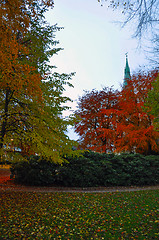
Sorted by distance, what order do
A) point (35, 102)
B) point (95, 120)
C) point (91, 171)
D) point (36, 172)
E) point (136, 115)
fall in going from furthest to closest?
point (95, 120), point (136, 115), point (91, 171), point (36, 172), point (35, 102)

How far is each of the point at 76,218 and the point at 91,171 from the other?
5071mm

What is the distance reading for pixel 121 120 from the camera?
15.6 meters

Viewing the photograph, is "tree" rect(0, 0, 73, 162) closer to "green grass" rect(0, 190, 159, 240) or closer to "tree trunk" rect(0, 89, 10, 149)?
"tree trunk" rect(0, 89, 10, 149)

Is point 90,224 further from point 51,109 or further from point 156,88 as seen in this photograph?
point 156,88

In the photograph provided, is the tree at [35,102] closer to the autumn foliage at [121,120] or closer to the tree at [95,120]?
the autumn foliage at [121,120]

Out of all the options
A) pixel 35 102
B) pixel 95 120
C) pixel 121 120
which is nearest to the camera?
pixel 35 102

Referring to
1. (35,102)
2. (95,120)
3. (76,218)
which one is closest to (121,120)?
(95,120)

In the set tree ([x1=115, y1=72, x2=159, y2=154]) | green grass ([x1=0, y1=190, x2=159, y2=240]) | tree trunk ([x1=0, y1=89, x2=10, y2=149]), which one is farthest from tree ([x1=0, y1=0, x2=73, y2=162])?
tree ([x1=115, y1=72, x2=159, y2=154])

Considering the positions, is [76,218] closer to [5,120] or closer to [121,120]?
[5,120]

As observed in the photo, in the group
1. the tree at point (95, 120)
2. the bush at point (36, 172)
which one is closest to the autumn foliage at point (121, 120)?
the tree at point (95, 120)

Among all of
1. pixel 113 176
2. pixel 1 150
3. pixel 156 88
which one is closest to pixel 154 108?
pixel 156 88

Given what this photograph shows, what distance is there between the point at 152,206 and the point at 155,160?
673cm

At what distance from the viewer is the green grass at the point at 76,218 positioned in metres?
3.91

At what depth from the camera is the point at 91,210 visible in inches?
218
